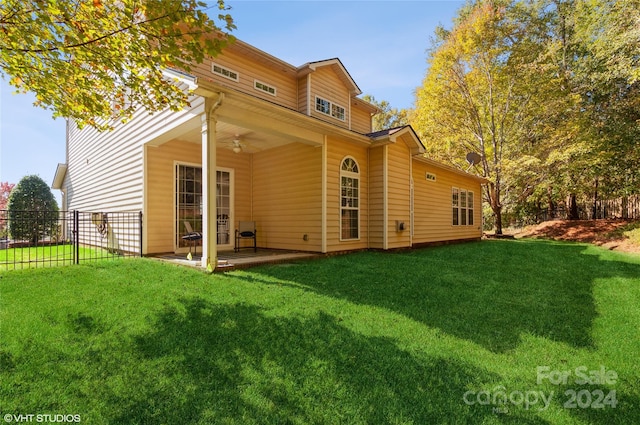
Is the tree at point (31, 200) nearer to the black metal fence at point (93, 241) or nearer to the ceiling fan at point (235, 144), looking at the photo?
the black metal fence at point (93, 241)

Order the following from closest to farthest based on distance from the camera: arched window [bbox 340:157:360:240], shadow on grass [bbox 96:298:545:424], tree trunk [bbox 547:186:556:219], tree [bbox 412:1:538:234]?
shadow on grass [bbox 96:298:545:424] → arched window [bbox 340:157:360:240] → tree [bbox 412:1:538:234] → tree trunk [bbox 547:186:556:219]

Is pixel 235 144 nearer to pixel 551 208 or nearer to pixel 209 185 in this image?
pixel 209 185

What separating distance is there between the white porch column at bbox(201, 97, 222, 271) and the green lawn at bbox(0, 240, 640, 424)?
15.9 inches

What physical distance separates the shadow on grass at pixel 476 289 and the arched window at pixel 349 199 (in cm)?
91

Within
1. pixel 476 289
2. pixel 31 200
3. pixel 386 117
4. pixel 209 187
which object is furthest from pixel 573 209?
pixel 31 200

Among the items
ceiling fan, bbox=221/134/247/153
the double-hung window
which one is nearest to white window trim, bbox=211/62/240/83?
ceiling fan, bbox=221/134/247/153

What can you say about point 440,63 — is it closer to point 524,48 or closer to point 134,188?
point 524,48

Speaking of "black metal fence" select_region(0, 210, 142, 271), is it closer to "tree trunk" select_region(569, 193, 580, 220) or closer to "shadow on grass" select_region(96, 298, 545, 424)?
"shadow on grass" select_region(96, 298, 545, 424)

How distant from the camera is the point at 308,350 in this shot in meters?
2.86

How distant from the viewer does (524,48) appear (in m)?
14.5

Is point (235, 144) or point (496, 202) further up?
point (235, 144)

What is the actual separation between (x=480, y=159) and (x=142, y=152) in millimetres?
14722

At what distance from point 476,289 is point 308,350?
10.9ft

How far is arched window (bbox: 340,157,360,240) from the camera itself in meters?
7.99
